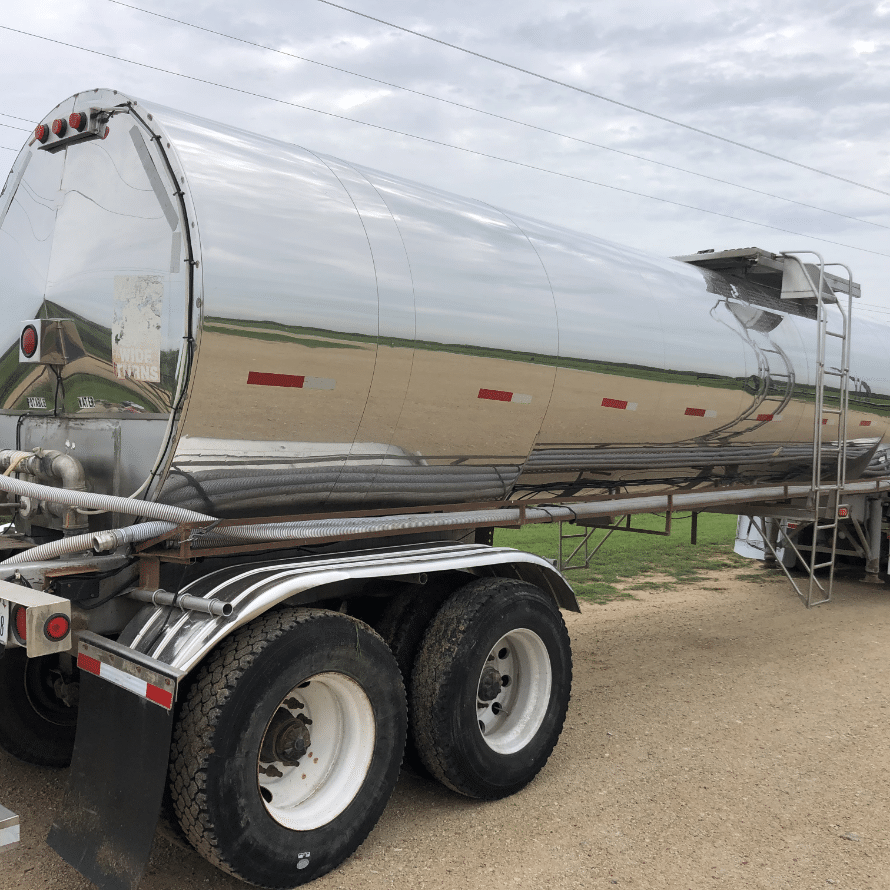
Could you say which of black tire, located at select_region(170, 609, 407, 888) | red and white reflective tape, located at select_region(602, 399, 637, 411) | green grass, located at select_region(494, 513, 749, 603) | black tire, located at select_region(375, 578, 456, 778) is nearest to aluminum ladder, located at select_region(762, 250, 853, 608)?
green grass, located at select_region(494, 513, 749, 603)

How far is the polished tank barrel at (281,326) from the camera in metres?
3.31

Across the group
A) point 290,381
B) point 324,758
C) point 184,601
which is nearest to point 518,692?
point 324,758

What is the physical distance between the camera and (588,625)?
7.86 meters

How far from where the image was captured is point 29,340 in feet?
12.2

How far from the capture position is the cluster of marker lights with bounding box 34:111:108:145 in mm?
3535

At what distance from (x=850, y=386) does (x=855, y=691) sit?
297 centimetres

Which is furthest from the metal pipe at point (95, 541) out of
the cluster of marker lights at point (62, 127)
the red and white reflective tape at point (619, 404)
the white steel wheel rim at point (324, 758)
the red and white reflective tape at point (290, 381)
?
the red and white reflective tape at point (619, 404)

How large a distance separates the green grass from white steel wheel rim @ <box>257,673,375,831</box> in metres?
5.38

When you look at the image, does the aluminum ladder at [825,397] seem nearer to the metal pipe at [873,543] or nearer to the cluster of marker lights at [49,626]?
the metal pipe at [873,543]

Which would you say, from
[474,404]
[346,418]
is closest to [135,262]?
[346,418]

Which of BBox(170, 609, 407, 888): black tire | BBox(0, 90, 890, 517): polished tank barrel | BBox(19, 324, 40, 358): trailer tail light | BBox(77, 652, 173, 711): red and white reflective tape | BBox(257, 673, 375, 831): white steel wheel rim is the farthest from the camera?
BBox(19, 324, 40, 358): trailer tail light

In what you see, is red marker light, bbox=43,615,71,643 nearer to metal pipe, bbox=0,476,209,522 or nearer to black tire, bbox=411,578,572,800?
metal pipe, bbox=0,476,209,522

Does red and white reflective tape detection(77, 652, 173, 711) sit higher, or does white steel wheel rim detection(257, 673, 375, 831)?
red and white reflective tape detection(77, 652, 173, 711)

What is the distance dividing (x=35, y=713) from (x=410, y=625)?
194cm
